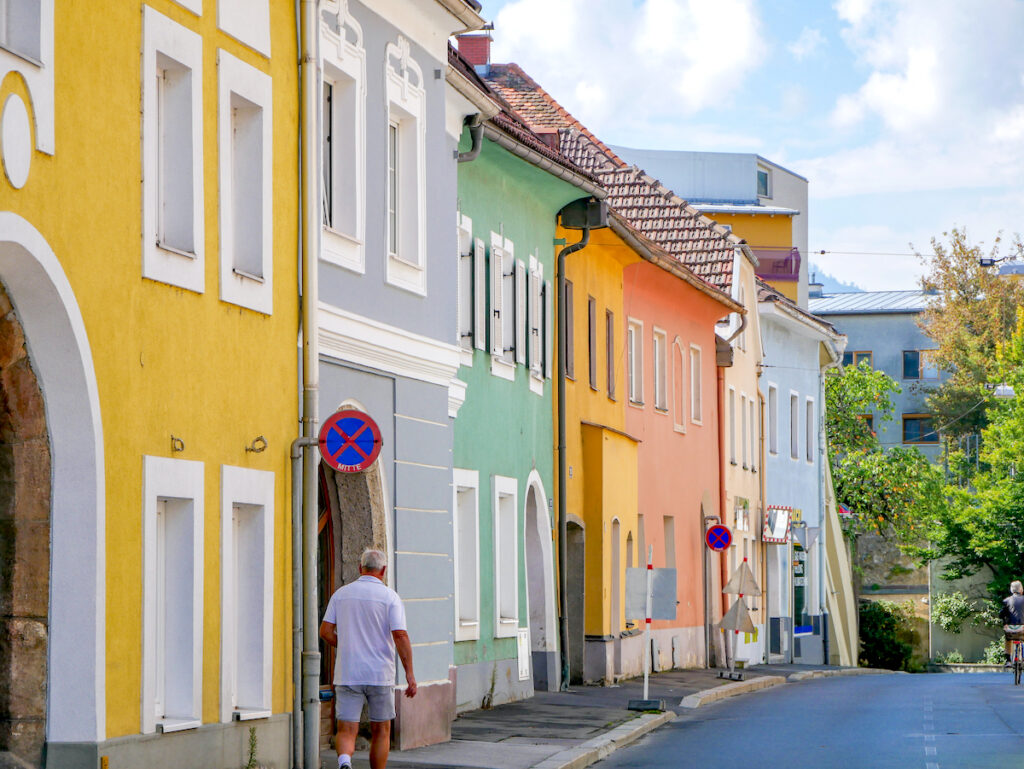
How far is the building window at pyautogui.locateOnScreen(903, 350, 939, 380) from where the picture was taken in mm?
94062

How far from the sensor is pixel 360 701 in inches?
547

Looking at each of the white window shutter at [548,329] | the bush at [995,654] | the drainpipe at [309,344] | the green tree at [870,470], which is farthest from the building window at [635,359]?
the bush at [995,654]

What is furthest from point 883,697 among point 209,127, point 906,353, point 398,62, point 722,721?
point 906,353

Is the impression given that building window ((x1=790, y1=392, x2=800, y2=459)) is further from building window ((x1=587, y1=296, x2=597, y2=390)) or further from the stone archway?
the stone archway

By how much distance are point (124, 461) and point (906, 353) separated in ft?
280

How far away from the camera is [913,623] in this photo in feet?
241

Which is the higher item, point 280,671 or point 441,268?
point 441,268

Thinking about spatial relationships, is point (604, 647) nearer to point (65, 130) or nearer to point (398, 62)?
point (398, 62)

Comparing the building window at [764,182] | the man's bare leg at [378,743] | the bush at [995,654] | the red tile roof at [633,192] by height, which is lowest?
the bush at [995,654]

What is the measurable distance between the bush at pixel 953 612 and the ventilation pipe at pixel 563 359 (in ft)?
148

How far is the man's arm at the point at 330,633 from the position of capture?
45.4 ft

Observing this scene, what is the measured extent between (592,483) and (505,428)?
14.9 ft

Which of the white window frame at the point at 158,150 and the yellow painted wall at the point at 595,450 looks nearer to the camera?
the white window frame at the point at 158,150

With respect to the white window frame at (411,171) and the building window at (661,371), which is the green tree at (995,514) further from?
the white window frame at (411,171)
